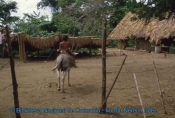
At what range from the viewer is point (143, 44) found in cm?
3316

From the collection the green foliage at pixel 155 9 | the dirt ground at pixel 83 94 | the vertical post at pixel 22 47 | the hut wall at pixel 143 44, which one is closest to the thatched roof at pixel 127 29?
the hut wall at pixel 143 44

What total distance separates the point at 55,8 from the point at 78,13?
559 inches

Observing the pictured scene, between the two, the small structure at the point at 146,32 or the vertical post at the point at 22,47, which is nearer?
the vertical post at the point at 22,47

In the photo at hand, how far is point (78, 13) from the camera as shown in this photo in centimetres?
3706

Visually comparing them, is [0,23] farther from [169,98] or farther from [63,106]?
[169,98]

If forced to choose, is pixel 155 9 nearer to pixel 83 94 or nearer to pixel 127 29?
pixel 83 94

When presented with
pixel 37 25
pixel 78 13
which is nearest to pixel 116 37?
pixel 78 13

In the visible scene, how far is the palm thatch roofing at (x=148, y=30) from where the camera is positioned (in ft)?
89.1

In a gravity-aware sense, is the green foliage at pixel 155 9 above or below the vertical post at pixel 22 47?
above

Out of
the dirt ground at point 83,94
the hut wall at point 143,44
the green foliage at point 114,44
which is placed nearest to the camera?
the dirt ground at point 83,94

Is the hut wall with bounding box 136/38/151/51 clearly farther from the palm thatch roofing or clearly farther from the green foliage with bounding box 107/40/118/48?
the green foliage with bounding box 107/40/118/48

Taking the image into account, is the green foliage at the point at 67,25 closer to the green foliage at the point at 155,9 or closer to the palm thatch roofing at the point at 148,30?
the palm thatch roofing at the point at 148,30

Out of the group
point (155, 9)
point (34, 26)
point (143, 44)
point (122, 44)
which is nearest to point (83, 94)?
point (155, 9)

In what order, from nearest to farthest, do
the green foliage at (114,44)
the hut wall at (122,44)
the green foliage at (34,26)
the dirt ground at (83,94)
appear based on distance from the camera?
1. the dirt ground at (83,94)
2. the green foliage at (34,26)
3. the hut wall at (122,44)
4. the green foliage at (114,44)
